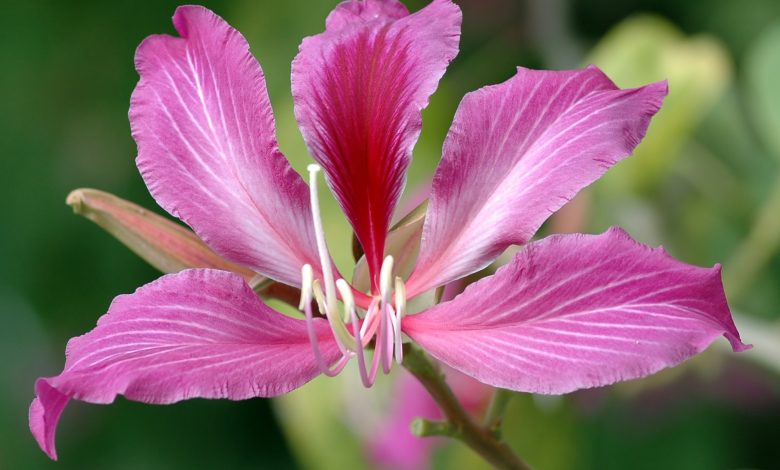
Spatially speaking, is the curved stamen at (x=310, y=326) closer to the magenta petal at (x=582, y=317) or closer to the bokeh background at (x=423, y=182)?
the magenta petal at (x=582, y=317)

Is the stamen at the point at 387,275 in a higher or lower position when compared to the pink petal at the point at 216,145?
lower

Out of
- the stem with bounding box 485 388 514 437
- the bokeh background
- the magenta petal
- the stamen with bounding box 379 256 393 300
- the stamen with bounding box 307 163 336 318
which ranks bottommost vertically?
the bokeh background

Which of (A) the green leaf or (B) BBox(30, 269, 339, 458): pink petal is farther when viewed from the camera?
(A) the green leaf

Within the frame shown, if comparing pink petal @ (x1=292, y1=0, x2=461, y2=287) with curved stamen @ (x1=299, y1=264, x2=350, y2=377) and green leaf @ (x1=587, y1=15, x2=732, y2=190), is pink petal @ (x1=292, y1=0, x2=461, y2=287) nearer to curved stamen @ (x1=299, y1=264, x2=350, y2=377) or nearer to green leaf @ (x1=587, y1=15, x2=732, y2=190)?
curved stamen @ (x1=299, y1=264, x2=350, y2=377)

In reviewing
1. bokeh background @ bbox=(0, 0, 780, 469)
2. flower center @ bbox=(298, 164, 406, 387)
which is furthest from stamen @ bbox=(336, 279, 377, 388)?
bokeh background @ bbox=(0, 0, 780, 469)

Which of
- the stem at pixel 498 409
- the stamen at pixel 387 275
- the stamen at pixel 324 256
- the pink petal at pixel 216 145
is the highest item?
the pink petal at pixel 216 145

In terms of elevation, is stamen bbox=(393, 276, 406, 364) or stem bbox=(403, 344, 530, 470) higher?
stamen bbox=(393, 276, 406, 364)

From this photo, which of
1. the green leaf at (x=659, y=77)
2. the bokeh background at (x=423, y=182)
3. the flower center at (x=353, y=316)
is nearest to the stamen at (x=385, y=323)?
the flower center at (x=353, y=316)
